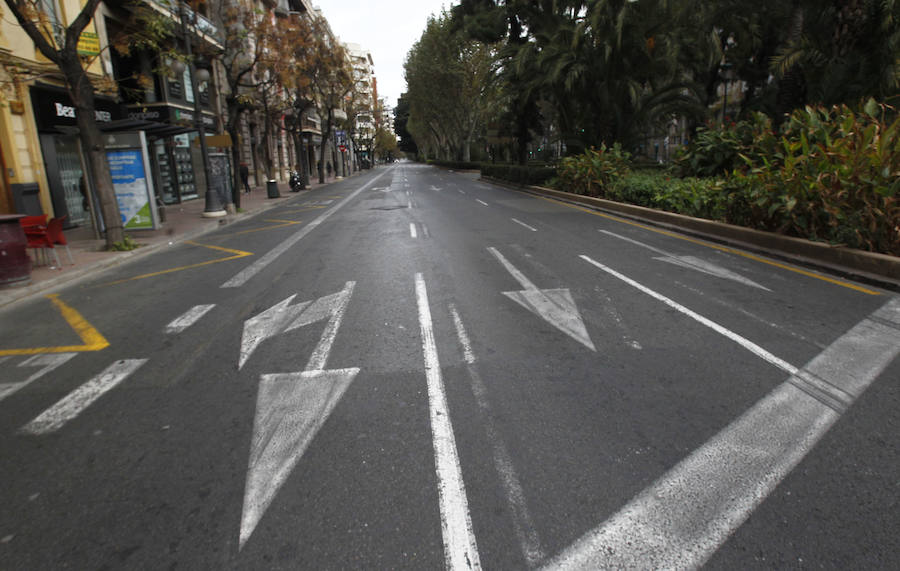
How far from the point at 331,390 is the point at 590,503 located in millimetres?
2195

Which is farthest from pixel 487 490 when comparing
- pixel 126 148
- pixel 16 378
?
pixel 126 148

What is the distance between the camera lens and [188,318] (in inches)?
248

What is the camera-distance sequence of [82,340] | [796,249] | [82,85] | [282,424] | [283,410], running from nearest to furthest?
[282,424]
[283,410]
[82,340]
[796,249]
[82,85]

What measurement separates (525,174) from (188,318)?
23.9m

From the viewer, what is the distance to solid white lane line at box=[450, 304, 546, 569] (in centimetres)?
245

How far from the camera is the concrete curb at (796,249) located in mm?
7102

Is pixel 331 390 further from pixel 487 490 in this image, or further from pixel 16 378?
→ pixel 16 378

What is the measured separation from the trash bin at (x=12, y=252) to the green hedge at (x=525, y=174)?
70.3 feet

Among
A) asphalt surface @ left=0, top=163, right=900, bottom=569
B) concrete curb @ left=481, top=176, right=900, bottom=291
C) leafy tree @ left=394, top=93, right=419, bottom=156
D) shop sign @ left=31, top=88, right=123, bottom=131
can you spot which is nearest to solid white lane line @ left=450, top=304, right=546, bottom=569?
asphalt surface @ left=0, top=163, right=900, bottom=569

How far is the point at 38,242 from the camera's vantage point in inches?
363

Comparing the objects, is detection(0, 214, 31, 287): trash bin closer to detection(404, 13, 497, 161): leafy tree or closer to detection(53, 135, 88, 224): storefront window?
detection(53, 135, 88, 224): storefront window

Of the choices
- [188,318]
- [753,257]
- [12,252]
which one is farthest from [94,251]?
[753,257]

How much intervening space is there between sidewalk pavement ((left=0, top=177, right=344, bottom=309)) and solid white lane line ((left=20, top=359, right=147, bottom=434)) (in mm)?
4102

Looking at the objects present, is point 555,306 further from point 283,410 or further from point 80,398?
point 80,398
